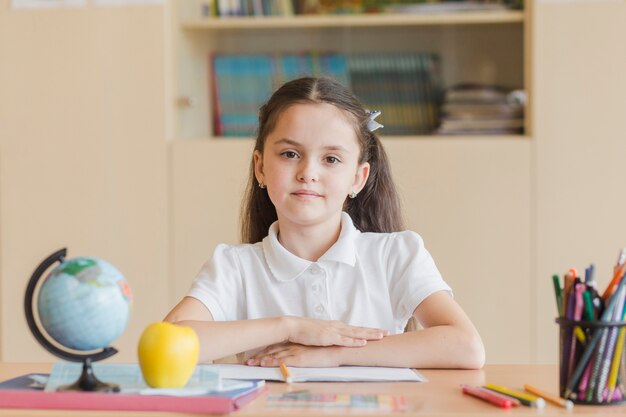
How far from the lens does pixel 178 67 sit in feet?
10.6

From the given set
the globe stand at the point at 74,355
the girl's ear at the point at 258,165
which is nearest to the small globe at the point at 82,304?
the globe stand at the point at 74,355

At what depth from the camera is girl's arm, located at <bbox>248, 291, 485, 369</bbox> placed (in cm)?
152

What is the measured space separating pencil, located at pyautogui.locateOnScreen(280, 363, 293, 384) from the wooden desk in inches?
0.5

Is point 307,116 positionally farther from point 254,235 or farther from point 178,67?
point 178,67

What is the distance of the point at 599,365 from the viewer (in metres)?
1.17

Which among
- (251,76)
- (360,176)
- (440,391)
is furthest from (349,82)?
(440,391)

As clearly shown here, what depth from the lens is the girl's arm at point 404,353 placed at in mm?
1517

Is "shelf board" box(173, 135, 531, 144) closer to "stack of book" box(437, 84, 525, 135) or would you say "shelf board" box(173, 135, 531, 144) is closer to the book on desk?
"stack of book" box(437, 84, 525, 135)

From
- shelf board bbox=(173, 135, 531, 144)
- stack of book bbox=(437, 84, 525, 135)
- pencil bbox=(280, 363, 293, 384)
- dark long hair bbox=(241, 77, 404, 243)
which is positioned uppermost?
stack of book bbox=(437, 84, 525, 135)

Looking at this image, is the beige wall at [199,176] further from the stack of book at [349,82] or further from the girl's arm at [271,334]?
the girl's arm at [271,334]

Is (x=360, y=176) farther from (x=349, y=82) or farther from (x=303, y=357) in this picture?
(x=349, y=82)

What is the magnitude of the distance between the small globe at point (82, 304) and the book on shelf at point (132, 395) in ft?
0.23

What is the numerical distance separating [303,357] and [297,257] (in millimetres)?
358

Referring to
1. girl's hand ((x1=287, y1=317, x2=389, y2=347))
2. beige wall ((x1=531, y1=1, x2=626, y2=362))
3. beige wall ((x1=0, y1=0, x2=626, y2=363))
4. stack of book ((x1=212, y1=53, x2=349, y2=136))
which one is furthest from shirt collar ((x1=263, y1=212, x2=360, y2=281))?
stack of book ((x1=212, y1=53, x2=349, y2=136))
